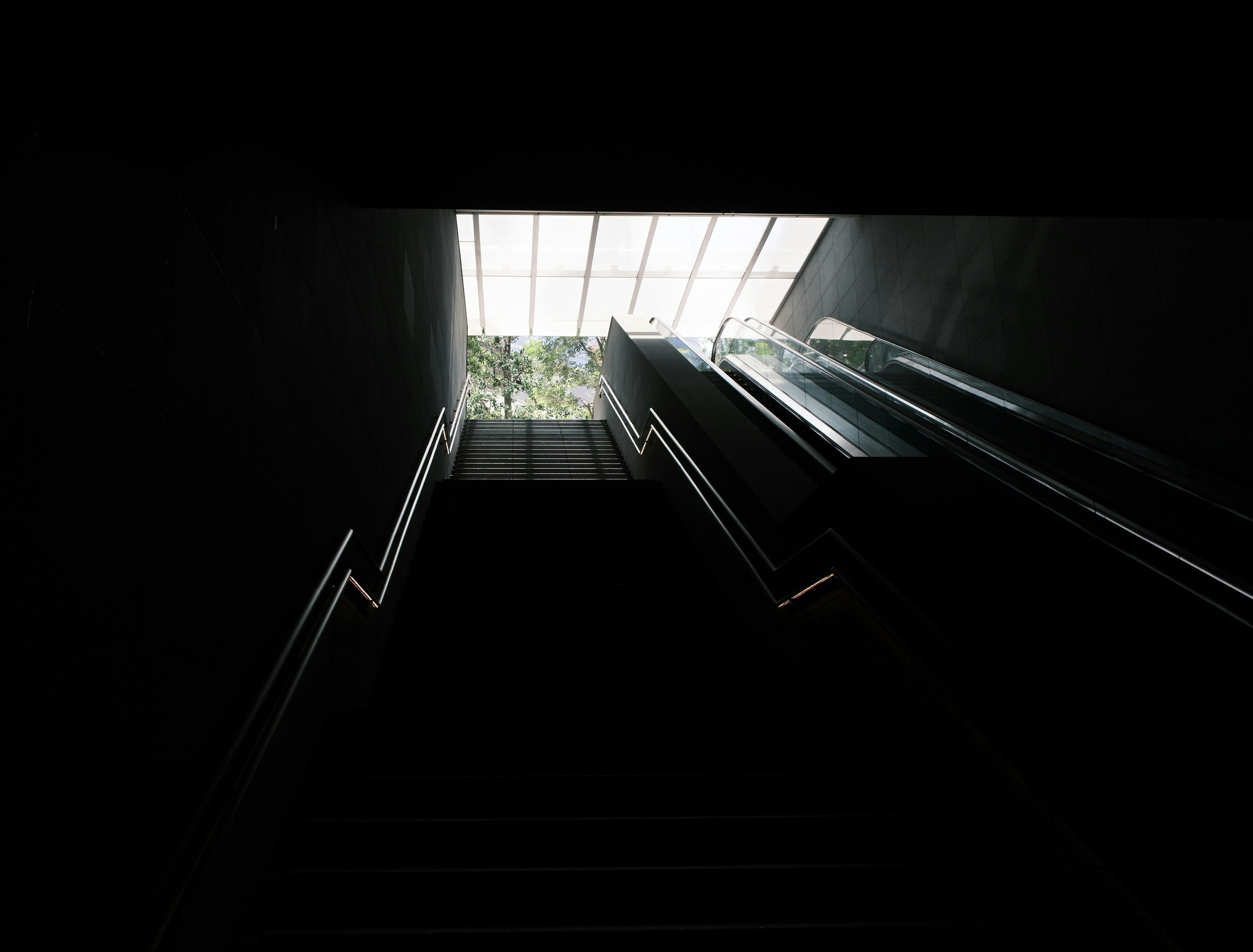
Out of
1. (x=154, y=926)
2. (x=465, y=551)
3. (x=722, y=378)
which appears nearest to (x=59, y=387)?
(x=154, y=926)

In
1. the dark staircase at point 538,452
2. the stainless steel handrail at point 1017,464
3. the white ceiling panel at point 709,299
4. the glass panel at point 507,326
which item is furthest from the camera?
the glass panel at point 507,326

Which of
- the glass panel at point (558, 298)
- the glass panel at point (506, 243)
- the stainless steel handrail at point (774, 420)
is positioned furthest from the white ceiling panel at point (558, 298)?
the stainless steel handrail at point (774, 420)

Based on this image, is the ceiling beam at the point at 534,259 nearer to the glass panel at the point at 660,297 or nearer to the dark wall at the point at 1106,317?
the glass panel at the point at 660,297

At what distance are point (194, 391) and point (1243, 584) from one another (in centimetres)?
320

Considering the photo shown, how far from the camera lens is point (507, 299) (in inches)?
545

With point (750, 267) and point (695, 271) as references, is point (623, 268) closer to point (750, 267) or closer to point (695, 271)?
point (695, 271)

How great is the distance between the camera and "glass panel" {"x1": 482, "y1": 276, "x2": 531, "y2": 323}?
521 inches

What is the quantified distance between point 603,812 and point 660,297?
1213 cm

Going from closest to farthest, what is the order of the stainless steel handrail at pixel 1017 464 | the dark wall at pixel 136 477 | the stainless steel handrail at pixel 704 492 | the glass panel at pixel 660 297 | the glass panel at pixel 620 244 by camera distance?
the dark wall at pixel 136 477, the stainless steel handrail at pixel 1017 464, the stainless steel handrail at pixel 704 492, the glass panel at pixel 620 244, the glass panel at pixel 660 297

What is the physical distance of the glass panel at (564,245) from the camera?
11.2 meters

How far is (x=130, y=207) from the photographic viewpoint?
5.08ft

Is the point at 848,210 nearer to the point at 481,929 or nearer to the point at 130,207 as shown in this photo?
the point at 130,207

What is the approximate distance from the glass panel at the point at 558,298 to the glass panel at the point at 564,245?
32 centimetres

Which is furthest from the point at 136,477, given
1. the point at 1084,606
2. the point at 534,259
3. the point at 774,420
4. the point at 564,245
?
the point at 534,259
